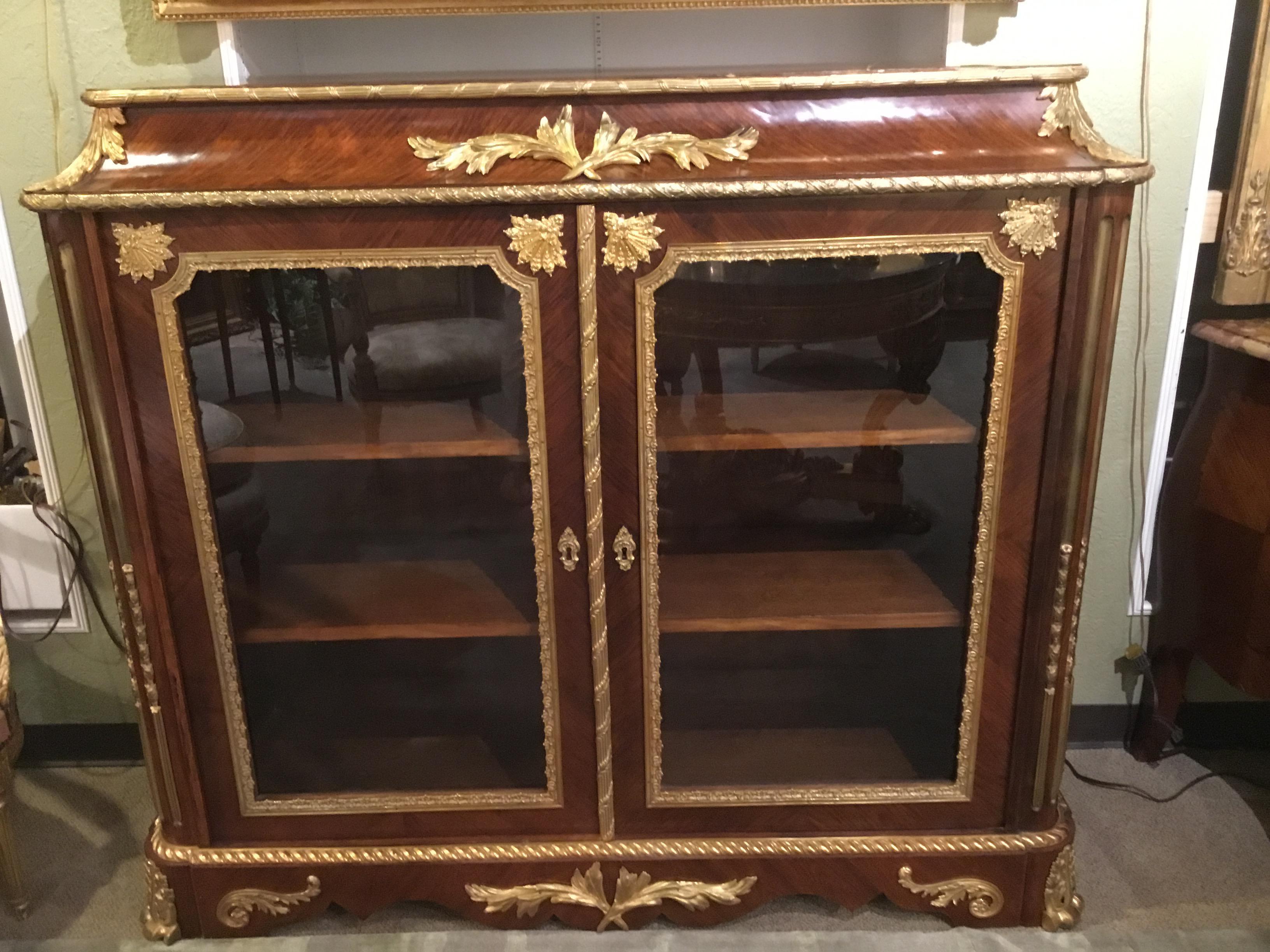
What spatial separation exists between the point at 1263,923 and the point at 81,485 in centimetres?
182

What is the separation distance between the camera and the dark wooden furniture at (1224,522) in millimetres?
1302

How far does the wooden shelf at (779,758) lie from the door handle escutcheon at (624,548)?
0.82 feet

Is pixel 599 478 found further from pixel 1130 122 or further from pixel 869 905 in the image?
pixel 1130 122

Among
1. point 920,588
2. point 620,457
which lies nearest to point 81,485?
point 620,457

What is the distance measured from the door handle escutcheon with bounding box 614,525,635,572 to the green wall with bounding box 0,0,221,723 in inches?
32.4

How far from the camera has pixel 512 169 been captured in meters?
1.00

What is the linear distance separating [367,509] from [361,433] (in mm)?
107

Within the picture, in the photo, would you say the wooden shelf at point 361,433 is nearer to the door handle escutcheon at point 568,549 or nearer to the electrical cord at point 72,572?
the door handle escutcheon at point 568,549

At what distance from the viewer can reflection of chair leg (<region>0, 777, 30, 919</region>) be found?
127 centimetres

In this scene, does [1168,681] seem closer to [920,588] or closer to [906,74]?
[920,588]

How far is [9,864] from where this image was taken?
132 cm

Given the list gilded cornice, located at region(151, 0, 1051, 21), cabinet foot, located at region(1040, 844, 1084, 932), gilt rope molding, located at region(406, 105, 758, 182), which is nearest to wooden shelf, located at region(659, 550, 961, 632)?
cabinet foot, located at region(1040, 844, 1084, 932)

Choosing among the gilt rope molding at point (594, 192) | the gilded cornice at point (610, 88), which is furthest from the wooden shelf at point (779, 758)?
the gilded cornice at point (610, 88)

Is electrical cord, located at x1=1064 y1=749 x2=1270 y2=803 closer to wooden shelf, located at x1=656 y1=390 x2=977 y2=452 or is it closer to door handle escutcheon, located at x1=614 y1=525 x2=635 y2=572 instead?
wooden shelf, located at x1=656 y1=390 x2=977 y2=452
